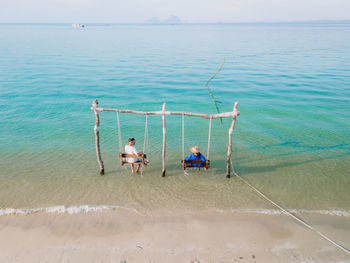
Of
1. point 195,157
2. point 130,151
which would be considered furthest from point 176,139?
point 130,151

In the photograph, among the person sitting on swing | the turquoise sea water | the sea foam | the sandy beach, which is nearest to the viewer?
the sandy beach

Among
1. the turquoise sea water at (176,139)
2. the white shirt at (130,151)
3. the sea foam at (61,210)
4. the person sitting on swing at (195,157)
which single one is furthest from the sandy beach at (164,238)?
the white shirt at (130,151)

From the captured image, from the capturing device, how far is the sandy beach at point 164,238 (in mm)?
6574

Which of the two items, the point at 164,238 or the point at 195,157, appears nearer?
the point at 164,238

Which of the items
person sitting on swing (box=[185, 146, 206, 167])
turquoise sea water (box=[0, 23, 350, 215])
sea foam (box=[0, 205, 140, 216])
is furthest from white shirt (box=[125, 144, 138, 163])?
person sitting on swing (box=[185, 146, 206, 167])

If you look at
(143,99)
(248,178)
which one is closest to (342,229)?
(248,178)

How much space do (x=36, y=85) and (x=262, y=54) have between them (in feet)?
121

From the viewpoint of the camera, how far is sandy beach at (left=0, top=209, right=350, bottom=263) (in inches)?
259

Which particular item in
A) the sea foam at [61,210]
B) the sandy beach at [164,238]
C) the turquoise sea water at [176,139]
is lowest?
the sandy beach at [164,238]

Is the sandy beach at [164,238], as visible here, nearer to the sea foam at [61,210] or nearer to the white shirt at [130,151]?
the sea foam at [61,210]

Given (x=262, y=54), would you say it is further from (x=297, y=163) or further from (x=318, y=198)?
(x=318, y=198)

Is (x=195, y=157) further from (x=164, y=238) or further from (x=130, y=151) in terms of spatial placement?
(x=164, y=238)

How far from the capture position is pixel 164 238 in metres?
7.16

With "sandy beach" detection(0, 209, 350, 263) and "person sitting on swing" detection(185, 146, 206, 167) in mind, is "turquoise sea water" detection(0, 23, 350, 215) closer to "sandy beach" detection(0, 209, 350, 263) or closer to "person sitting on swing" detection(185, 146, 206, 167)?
"sandy beach" detection(0, 209, 350, 263)
